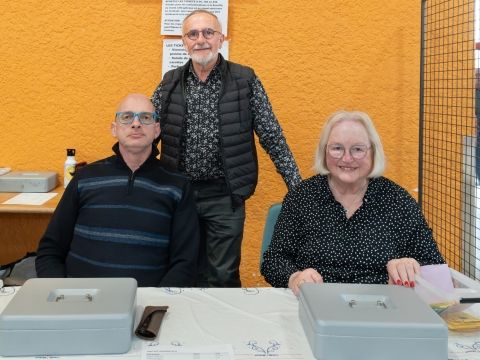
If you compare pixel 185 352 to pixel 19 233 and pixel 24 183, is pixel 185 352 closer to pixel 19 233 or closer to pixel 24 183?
pixel 24 183

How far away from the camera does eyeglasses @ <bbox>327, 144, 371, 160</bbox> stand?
1.53 meters

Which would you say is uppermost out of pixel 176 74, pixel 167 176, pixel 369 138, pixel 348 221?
pixel 176 74

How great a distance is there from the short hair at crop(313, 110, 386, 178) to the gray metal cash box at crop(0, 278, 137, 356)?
836 millimetres

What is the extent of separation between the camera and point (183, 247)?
1.64 metres

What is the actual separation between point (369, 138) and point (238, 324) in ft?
2.48

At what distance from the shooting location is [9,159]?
269cm

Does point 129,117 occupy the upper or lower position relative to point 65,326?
upper

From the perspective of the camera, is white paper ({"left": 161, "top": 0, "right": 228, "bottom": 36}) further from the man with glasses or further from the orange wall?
the man with glasses

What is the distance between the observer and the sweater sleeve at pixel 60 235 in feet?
5.32

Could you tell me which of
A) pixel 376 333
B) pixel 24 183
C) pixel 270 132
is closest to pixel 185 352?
pixel 376 333

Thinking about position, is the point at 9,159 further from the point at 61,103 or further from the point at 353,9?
the point at 353,9

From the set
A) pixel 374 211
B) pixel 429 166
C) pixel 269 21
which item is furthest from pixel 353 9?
pixel 374 211

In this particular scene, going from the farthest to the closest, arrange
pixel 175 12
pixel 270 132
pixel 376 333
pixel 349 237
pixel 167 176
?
pixel 175 12 < pixel 270 132 < pixel 167 176 < pixel 349 237 < pixel 376 333

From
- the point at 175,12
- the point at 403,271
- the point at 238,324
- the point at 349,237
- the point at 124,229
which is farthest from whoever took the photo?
the point at 175,12
